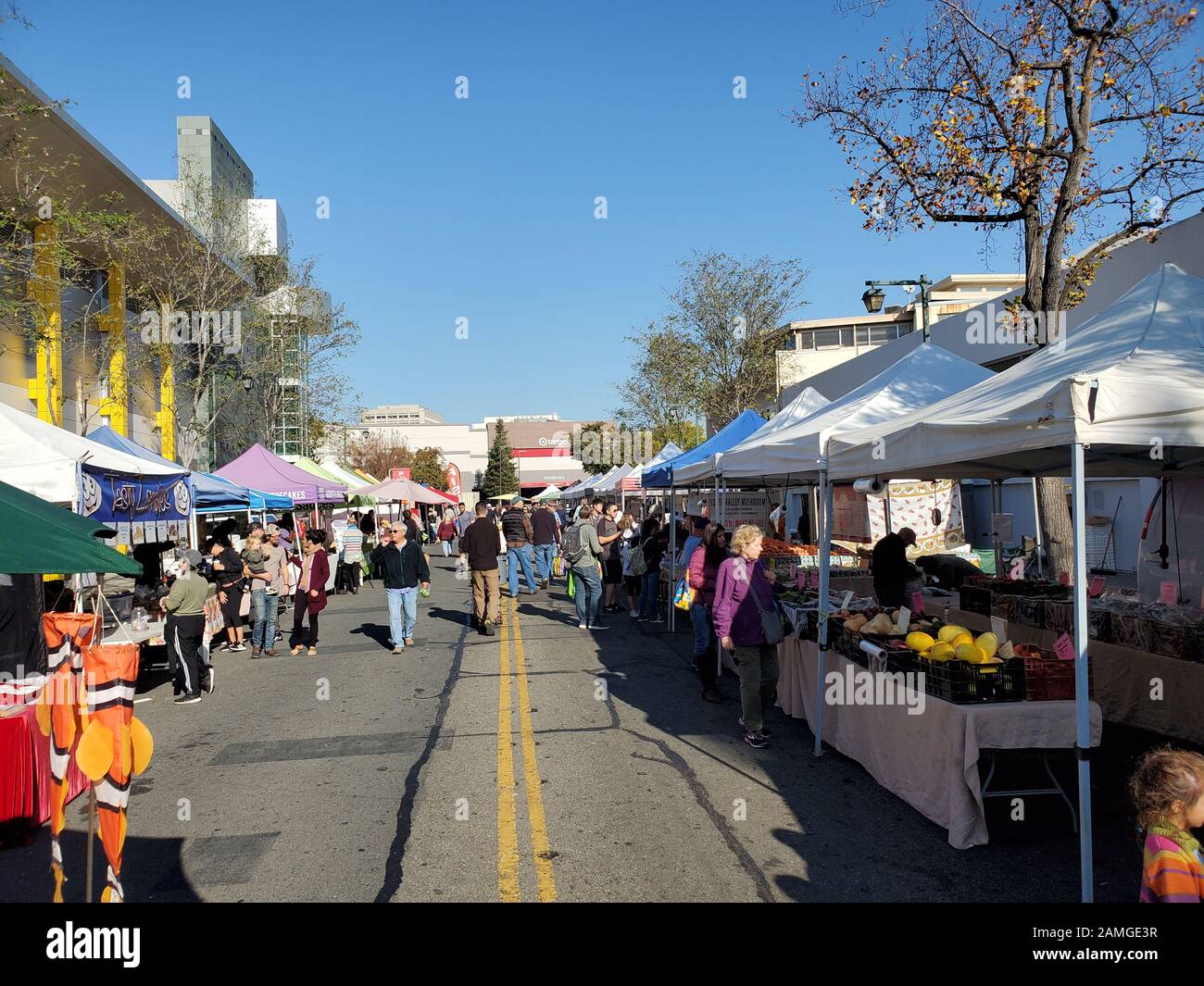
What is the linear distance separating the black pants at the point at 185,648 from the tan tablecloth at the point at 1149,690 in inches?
352

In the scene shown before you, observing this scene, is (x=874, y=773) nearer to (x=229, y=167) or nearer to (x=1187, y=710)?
(x=1187, y=710)

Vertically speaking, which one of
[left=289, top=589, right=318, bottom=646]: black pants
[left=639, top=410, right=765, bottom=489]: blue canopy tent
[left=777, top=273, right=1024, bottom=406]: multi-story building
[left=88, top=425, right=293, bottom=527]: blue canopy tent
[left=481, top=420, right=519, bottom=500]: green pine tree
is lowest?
[left=289, top=589, right=318, bottom=646]: black pants

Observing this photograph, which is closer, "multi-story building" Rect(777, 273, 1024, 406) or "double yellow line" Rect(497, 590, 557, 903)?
"double yellow line" Rect(497, 590, 557, 903)

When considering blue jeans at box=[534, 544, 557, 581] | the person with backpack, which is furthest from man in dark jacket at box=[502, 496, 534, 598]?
the person with backpack

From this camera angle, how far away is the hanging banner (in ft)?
31.0

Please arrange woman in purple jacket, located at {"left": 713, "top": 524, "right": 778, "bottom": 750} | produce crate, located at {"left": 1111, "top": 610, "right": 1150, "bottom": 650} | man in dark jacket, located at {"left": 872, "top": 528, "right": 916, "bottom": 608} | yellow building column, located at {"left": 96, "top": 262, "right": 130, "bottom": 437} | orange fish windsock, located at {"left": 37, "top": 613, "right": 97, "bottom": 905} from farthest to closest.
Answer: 1. yellow building column, located at {"left": 96, "top": 262, "right": 130, "bottom": 437}
2. man in dark jacket, located at {"left": 872, "top": 528, "right": 916, "bottom": 608}
3. woman in purple jacket, located at {"left": 713, "top": 524, "right": 778, "bottom": 750}
4. produce crate, located at {"left": 1111, "top": 610, "right": 1150, "bottom": 650}
5. orange fish windsock, located at {"left": 37, "top": 613, "right": 97, "bottom": 905}

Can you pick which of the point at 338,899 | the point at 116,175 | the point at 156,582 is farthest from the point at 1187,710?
the point at 116,175

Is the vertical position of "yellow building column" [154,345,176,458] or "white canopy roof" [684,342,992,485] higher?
"yellow building column" [154,345,176,458]

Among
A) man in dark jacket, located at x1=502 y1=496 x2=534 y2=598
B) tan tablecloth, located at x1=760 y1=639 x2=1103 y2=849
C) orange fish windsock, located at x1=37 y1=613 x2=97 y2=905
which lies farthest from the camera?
man in dark jacket, located at x1=502 y1=496 x2=534 y2=598

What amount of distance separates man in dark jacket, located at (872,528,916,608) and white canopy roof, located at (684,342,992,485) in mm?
1243

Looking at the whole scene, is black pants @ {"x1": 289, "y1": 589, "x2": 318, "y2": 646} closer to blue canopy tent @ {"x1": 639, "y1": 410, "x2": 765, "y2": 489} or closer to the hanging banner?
the hanging banner

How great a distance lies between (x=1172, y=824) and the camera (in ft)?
9.19
